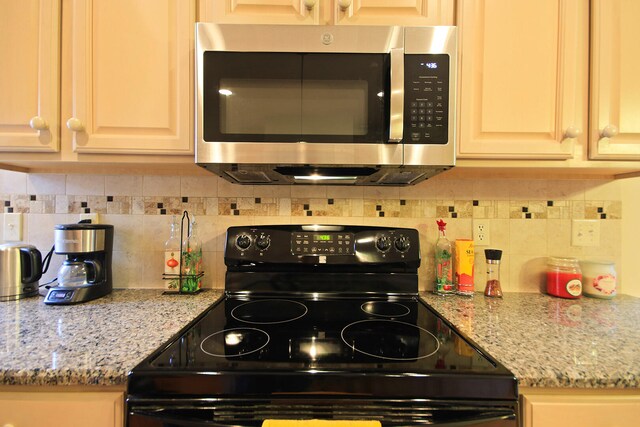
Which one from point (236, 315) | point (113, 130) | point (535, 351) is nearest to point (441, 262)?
point (535, 351)

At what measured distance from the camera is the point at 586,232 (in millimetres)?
1241

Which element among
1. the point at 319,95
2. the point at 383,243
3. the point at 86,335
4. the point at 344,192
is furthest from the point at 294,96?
the point at 86,335

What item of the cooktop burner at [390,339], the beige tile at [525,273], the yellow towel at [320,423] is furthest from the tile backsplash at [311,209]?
the yellow towel at [320,423]

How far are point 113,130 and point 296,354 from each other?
90 cm

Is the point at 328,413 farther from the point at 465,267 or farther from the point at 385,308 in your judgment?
the point at 465,267

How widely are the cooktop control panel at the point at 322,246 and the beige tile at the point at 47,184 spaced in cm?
80

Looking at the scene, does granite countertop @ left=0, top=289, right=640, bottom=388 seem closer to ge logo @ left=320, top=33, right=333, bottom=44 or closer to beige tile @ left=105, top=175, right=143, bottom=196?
beige tile @ left=105, top=175, right=143, bottom=196

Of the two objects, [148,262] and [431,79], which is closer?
[431,79]

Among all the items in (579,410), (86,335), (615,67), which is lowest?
(579,410)

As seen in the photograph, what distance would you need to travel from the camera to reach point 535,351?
686mm

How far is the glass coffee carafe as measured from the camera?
1.05 meters

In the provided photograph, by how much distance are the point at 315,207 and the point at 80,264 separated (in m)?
0.91

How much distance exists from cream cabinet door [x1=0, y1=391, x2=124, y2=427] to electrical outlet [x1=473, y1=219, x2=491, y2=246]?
1.30 meters

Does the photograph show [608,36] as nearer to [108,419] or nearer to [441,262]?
[441,262]
